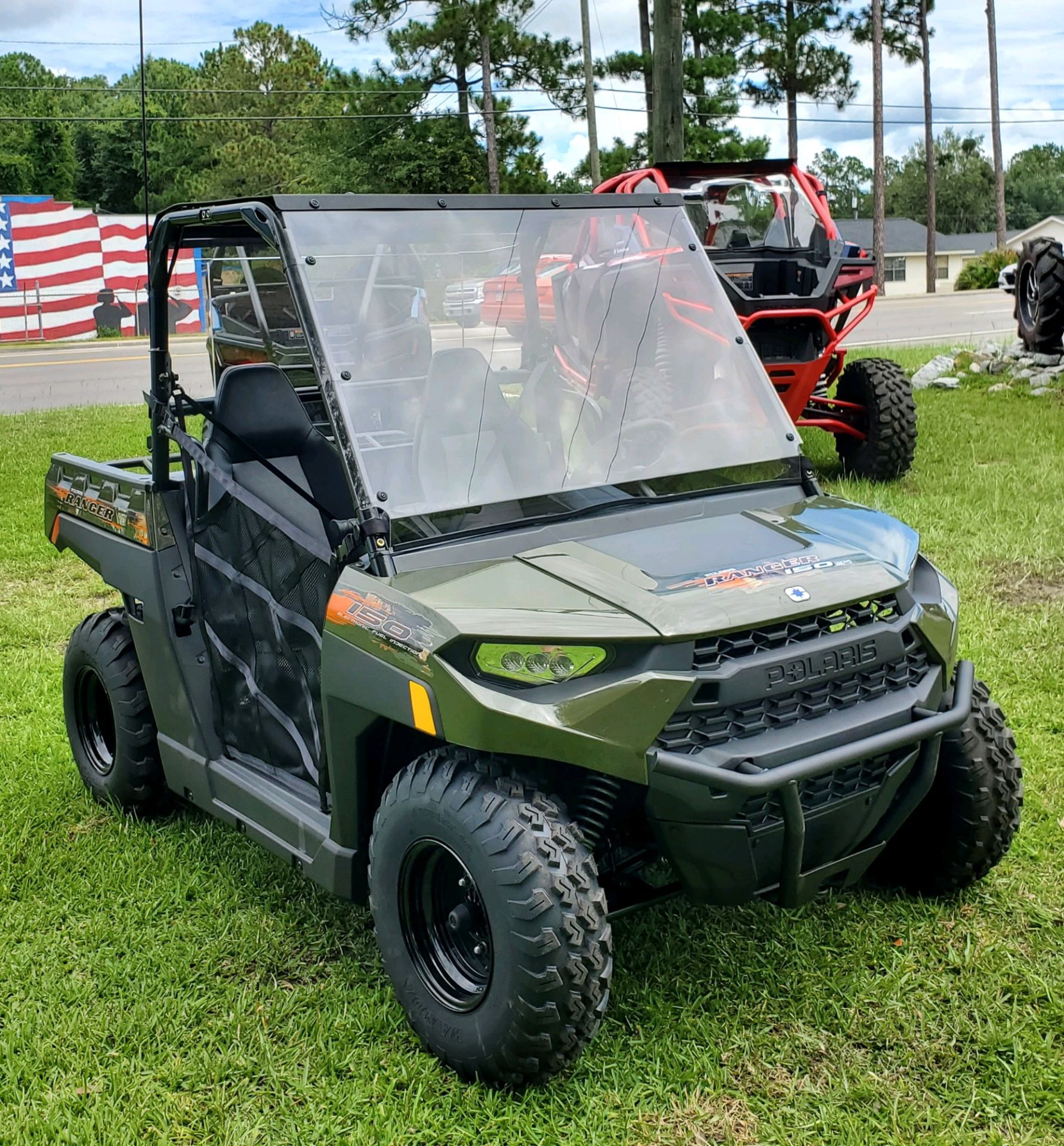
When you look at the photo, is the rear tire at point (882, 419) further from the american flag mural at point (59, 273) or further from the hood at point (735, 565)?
the american flag mural at point (59, 273)

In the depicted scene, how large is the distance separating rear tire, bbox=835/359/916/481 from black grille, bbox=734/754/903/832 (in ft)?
20.8

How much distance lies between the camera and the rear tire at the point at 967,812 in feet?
11.1

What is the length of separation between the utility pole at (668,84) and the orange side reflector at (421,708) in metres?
10.2

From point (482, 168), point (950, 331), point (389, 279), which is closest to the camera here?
point (389, 279)

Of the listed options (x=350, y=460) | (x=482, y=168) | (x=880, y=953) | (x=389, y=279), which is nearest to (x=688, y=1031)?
(x=880, y=953)

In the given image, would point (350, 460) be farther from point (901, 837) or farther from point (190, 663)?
point (901, 837)

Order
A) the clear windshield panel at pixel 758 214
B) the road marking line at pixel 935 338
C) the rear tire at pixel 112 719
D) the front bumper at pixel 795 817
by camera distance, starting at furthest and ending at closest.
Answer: the road marking line at pixel 935 338 → the clear windshield panel at pixel 758 214 → the rear tire at pixel 112 719 → the front bumper at pixel 795 817

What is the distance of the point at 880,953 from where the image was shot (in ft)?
11.2

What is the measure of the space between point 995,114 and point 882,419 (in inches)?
1677

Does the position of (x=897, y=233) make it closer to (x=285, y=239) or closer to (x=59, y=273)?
(x=59, y=273)

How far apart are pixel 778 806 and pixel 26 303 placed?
3225 centimetres

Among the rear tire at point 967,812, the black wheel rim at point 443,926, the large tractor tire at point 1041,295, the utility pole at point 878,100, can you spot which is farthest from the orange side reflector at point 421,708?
the utility pole at point 878,100

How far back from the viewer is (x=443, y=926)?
3.08m

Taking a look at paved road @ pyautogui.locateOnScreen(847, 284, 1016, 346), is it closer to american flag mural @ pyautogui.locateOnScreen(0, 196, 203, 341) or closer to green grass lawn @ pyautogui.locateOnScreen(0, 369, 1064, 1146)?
green grass lawn @ pyautogui.locateOnScreen(0, 369, 1064, 1146)
